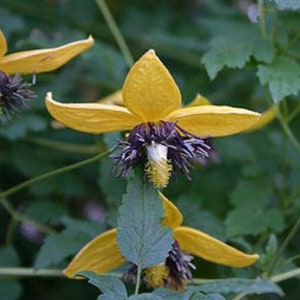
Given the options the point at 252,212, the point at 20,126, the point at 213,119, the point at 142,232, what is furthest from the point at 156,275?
the point at 20,126

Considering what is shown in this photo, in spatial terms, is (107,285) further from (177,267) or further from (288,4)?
(288,4)

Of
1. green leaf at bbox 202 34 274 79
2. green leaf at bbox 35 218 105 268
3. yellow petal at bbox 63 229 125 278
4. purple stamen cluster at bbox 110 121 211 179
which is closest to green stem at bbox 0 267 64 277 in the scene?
green leaf at bbox 35 218 105 268

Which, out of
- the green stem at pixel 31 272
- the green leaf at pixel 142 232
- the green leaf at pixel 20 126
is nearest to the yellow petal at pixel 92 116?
the green leaf at pixel 142 232

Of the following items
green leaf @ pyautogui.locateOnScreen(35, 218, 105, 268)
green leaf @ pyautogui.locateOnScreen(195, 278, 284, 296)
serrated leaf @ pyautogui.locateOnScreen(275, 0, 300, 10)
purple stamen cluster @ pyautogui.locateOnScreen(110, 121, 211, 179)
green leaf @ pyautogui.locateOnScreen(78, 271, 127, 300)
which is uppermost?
serrated leaf @ pyautogui.locateOnScreen(275, 0, 300, 10)

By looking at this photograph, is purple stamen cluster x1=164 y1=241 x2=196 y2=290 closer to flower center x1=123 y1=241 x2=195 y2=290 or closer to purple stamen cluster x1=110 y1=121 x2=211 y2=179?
flower center x1=123 y1=241 x2=195 y2=290

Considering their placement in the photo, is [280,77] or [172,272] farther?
[280,77]

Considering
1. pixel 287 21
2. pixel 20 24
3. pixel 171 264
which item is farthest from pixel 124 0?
pixel 171 264
